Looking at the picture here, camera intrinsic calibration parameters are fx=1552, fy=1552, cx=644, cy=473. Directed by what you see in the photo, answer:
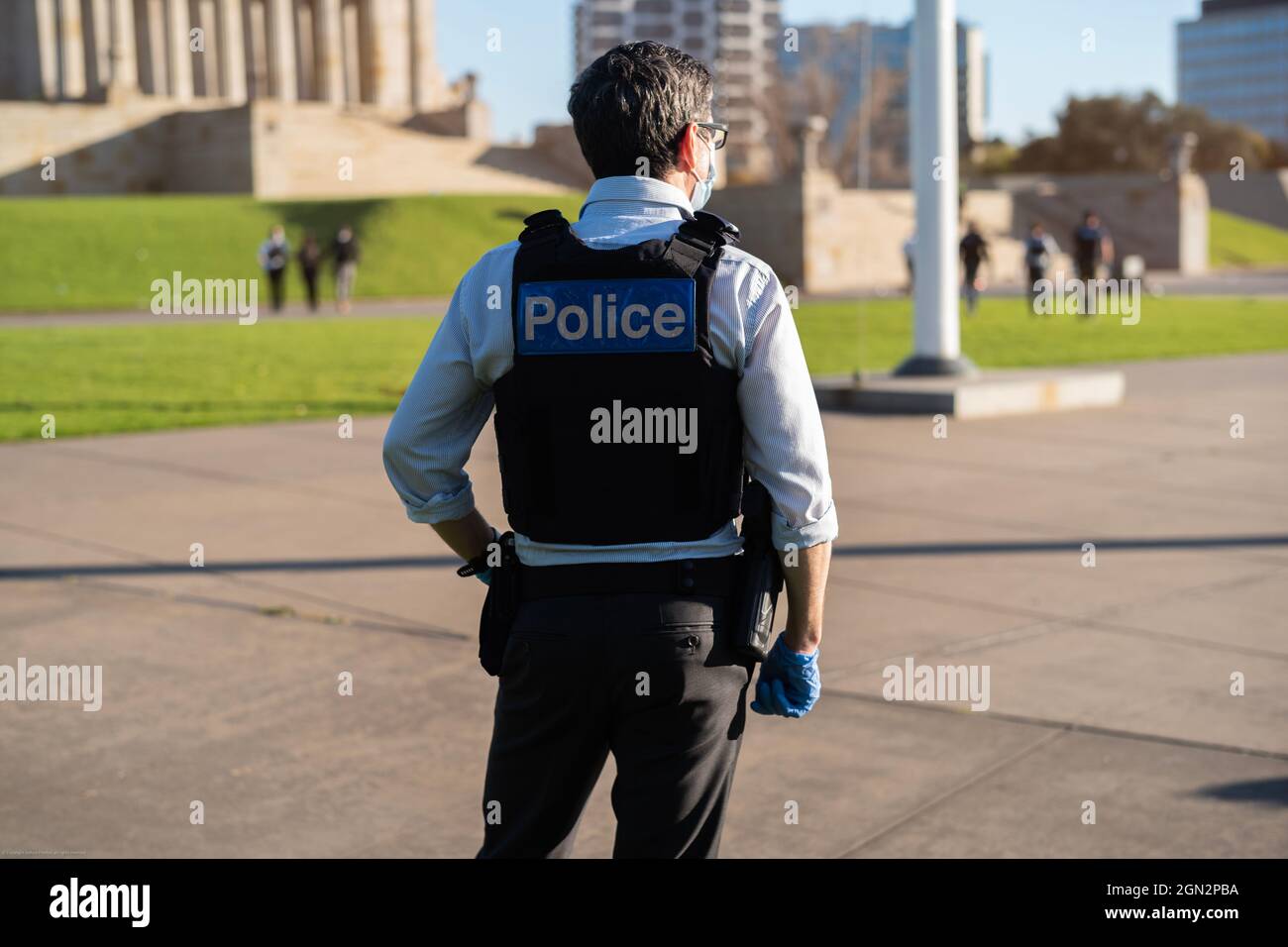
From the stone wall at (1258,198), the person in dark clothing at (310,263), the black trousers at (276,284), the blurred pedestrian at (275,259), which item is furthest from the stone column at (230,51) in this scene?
the stone wall at (1258,198)

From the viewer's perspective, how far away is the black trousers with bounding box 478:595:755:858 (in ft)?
8.34

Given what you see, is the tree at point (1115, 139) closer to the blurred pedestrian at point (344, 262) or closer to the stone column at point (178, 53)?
the stone column at point (178, 53)

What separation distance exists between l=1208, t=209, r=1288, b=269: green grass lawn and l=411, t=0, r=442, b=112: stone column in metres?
37.8

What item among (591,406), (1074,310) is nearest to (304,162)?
(1074,310)

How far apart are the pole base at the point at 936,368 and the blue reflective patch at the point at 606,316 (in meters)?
Answer: 11.9

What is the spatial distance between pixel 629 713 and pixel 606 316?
2.17 feet

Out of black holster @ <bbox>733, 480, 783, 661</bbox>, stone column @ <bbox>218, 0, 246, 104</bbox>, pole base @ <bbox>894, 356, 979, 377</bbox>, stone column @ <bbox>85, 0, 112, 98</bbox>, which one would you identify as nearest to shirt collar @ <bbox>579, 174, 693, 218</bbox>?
black holster @ <bbox>733, 480, 783, 661</bbox>

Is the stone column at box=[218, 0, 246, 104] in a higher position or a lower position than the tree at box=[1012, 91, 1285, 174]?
higher

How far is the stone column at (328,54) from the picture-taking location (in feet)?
240

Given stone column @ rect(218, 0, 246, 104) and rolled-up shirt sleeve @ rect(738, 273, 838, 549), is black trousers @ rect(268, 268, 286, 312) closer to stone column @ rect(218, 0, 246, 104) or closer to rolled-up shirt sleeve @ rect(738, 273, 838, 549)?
rolled-up shirt sleeve @ rect(738, 273, 838, 549)

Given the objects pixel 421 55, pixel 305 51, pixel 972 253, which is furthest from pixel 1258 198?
pixel 972 253

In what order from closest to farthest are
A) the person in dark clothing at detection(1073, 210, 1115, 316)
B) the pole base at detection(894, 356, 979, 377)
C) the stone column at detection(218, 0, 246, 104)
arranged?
the pole base at detection(894, 356, 979, 377), the person in dark clothing at detection(1073, 210, 1115, 316), the stone column at detection(218, 0, 246, 104)

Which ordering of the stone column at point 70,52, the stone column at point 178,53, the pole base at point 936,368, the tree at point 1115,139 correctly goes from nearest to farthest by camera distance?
1. the pole base at point 936,368
2. the stone column at point 70,52
3. the stone column at point 178,53
4. the tree at point 1115,139

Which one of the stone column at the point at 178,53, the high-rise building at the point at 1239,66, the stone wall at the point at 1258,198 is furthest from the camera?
the high-rise building at the point at 1239,66
